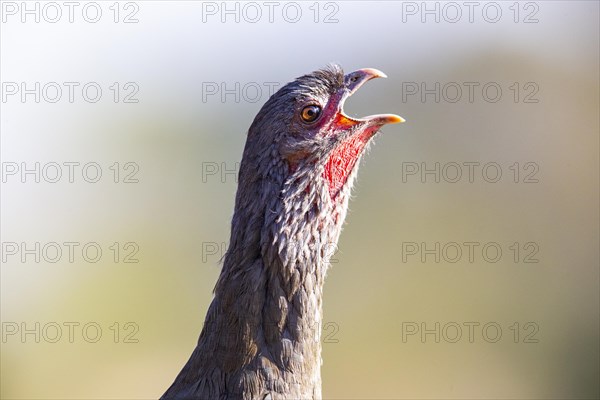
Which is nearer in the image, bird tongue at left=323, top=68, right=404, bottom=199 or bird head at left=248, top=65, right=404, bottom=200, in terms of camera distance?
bird head at left=248, top=65, right=404, bottom=200

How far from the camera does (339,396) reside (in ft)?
26.9

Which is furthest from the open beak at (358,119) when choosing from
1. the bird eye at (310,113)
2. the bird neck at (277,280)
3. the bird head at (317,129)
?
the bird neck at (277,280)

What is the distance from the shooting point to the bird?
4.36 metres

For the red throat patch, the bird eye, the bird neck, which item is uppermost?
the bird eye

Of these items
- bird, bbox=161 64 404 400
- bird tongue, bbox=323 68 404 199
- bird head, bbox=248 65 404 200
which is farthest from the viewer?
bird tongue, bbox=323 68 404 199

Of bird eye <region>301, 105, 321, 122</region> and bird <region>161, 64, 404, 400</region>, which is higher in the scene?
bird eye <region>301, 105, 321, 122</region>

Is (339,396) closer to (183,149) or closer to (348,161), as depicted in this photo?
(183,149)

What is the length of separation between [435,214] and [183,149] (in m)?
2.86

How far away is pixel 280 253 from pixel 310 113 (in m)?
0.86

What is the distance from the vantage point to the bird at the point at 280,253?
4.36m

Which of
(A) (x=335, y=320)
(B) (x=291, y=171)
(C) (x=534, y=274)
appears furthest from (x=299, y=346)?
(C) (x=534, y=274)

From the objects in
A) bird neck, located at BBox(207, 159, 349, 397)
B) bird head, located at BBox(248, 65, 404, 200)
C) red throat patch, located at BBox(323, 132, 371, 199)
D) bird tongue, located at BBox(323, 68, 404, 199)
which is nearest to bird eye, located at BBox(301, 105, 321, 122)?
bird head, located at BBox(248, 65, 404, 200)

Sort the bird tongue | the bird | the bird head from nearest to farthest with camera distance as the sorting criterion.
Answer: the bird, the bird head, the bird tongue

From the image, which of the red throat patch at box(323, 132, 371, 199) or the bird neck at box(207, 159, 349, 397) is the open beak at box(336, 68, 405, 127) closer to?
the red throat patch at box(323, 132, 371, 199)
